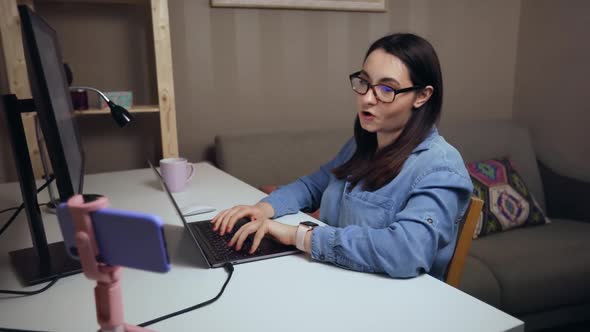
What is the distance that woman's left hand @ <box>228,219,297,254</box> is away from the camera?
3.05 ft

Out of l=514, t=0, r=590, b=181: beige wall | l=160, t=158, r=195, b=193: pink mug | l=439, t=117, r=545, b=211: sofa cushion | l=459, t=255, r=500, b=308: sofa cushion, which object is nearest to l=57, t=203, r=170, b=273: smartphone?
l=160, t=158, r=195, b=193: pink mug

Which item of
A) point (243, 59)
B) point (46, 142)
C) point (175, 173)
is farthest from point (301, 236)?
point (243, 59)

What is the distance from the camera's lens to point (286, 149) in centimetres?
210

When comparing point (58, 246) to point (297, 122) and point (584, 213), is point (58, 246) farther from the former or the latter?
point (584, 213)

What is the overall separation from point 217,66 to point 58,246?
136 centimetres

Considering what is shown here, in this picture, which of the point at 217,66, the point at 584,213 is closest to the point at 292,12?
the point at 217,66

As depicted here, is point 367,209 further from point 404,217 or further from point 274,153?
point 274,153

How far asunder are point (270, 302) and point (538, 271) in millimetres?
1407

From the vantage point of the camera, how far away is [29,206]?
789 mm

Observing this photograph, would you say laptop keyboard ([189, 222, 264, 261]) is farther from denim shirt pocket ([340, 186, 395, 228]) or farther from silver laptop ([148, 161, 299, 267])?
denim shirt pocket ([340, 186, 395, 228])

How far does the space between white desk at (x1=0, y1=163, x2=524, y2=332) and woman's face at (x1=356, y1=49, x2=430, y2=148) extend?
0.40m

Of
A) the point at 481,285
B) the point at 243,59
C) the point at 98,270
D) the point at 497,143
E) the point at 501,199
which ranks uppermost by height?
the point at 243,59

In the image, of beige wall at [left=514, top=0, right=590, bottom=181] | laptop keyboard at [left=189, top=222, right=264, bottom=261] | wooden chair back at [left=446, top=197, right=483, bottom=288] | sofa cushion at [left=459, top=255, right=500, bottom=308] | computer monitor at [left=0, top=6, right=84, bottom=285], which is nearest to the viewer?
computer monitor at [left=0, top=6, right=84, bottom=285]

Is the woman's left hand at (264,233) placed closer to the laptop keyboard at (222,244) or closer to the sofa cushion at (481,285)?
the laptop keyboard at (222,244)
